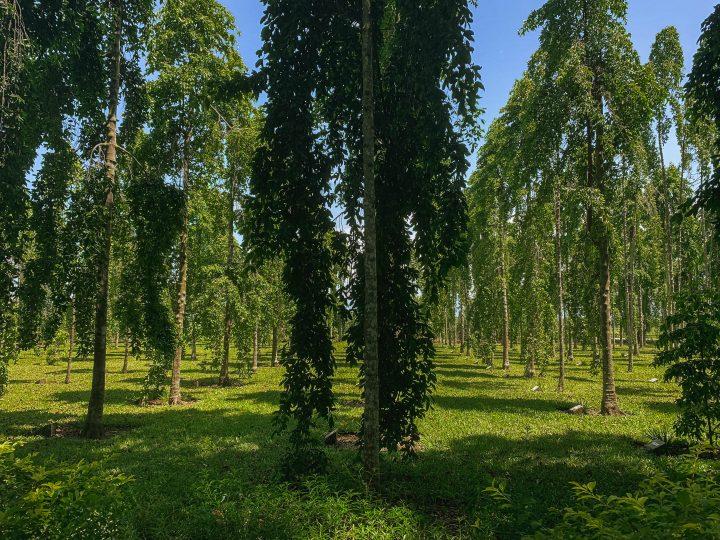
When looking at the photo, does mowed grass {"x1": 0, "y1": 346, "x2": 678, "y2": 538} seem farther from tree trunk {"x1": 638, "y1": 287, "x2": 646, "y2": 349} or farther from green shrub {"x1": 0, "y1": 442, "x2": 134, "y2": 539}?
tree trunk {"x1": 638, "y1": 287, "x2": 646, "y2": 349}

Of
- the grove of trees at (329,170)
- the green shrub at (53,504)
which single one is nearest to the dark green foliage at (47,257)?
the grove of trees at (329,170)

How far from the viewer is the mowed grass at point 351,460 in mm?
5098

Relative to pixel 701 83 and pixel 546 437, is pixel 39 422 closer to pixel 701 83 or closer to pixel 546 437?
pixel 546 437

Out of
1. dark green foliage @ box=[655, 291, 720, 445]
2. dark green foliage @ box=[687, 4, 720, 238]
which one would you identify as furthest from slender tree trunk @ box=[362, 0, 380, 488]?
dark green foliage @ box=[655, 291, 720, 445]

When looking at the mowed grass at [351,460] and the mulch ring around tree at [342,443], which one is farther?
the mulch ring around tree at [342,443]

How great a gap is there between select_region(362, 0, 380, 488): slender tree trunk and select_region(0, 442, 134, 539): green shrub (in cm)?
369

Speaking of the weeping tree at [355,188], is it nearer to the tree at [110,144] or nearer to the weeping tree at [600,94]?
the tree at [110,144]

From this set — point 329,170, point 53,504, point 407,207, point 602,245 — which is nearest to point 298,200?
point 329,170

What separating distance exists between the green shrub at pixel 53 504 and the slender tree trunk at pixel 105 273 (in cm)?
778

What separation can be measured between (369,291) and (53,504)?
4.41 m

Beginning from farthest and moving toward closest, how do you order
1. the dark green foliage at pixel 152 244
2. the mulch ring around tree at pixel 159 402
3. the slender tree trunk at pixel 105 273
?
1. the mulch ring around tree at pixel 159 402
2. the dark green foliage at pixel 152 244
3. the slender tree trunk at pixel 105 273

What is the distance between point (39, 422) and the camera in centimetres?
1286

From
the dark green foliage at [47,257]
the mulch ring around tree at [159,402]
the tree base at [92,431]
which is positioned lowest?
the mulch ring around tree at [159,402]

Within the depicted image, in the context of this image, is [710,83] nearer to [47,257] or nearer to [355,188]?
[355,188]
